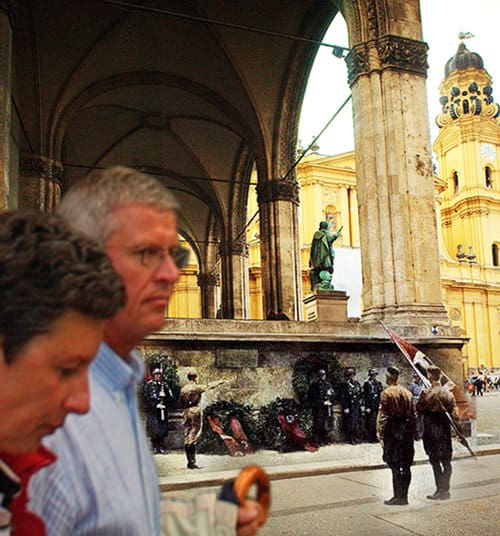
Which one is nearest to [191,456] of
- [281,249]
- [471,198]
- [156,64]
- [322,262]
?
[322,262]

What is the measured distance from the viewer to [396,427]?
6.36 meters

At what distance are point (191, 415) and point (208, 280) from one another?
76.4 ft

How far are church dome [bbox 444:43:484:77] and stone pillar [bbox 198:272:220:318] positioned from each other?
33.9 metres

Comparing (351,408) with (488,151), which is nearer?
(351,408)

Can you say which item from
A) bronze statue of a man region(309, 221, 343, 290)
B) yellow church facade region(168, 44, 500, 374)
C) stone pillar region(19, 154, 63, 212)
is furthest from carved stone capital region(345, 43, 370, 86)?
yellow church facade region(168, 44, 500, 374)

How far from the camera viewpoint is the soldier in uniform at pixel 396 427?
6.24 m

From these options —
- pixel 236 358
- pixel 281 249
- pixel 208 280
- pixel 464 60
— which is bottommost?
pixel 236 358

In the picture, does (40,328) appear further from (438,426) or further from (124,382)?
(438,426)

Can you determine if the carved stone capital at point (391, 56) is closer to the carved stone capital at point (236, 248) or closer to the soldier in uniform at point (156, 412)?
the soldier in uniform at point (156, 412)

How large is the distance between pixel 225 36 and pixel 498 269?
122 feet

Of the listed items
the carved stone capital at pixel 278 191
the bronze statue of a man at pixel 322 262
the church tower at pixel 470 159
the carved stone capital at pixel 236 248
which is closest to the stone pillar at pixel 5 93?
the bronze statue of a man at pixel 322 262

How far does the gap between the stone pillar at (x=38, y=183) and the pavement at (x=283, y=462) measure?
31.0 feet

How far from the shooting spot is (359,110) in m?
11.7

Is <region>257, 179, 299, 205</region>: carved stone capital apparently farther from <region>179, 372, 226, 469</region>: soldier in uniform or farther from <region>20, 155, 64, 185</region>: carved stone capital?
<region>179, 372, 226, 469</region>: soldier in uniform
